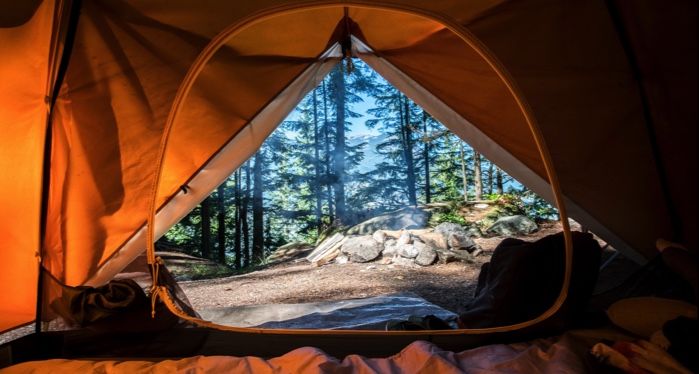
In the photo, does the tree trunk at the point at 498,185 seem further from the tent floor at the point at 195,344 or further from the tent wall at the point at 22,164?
the tent wall at the point at 22,164

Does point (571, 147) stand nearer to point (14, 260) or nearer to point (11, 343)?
Result: point (11, 343)

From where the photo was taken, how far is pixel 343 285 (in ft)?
11.8

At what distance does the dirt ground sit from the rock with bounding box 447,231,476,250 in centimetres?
22

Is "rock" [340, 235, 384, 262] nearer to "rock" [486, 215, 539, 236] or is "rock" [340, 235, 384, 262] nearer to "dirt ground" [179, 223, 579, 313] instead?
"dirt ground" [179, 223, 579, 313]

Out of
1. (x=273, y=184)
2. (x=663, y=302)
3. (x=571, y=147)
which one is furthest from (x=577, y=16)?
(x=273, y=184)

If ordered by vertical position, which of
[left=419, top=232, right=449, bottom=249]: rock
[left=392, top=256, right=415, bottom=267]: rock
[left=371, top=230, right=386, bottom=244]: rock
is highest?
[left=371, top=230, right=386, bottom=244]: rock

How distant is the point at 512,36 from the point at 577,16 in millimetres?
259

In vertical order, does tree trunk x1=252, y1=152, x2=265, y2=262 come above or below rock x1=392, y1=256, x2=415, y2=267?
above

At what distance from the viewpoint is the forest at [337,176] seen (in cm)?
569

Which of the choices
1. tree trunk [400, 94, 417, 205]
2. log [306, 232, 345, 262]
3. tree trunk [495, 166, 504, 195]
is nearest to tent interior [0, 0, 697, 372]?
log [306, 232, 345, 262]

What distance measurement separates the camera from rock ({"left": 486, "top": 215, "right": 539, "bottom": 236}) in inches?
220

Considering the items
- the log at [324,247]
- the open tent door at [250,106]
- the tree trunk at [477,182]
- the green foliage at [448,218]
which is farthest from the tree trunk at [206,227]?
the open tent door at [250,106]

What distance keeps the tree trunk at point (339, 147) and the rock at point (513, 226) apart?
99.8 inches

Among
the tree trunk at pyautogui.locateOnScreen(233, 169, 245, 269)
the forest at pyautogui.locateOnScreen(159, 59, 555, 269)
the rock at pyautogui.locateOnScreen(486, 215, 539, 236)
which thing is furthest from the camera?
the tree trunk at pyautogui.locateOnScreen(233, 169, 245, 269)
